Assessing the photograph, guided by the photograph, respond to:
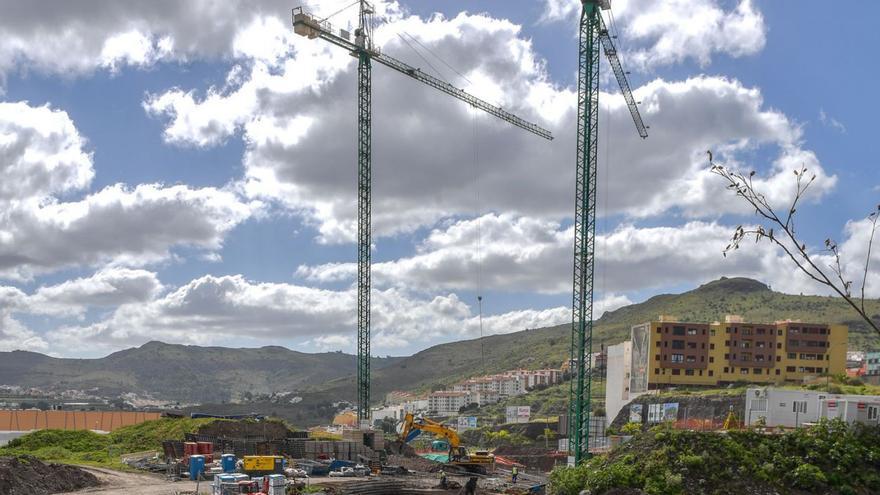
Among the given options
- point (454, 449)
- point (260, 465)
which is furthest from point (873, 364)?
point (260, 465)

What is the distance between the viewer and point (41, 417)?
9356 cm

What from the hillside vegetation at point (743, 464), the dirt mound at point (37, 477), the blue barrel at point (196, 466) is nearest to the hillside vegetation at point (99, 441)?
the blue barrel at point (196, 466)

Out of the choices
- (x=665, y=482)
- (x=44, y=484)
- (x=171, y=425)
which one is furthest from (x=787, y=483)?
(x=171, y=425)

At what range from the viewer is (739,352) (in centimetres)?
11738

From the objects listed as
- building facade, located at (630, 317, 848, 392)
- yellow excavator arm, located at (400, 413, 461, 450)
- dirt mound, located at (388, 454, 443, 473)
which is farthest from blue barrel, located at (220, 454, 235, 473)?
building facade, located at (630, 317, 848, 392)

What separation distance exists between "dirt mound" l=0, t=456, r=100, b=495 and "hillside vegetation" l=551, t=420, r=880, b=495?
88.0 ft

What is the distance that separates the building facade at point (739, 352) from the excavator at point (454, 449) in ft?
173

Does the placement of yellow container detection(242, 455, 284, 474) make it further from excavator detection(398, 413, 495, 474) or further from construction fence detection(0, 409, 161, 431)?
construction fence detection(0, 409, 161, 431)

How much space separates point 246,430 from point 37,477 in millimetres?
28311

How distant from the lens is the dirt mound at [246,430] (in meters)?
68.1

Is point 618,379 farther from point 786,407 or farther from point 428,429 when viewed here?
point 786,407

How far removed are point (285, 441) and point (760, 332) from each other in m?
77.3

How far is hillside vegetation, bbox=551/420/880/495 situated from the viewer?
105 feet

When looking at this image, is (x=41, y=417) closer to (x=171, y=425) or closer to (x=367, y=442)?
(x=171, y=425)
